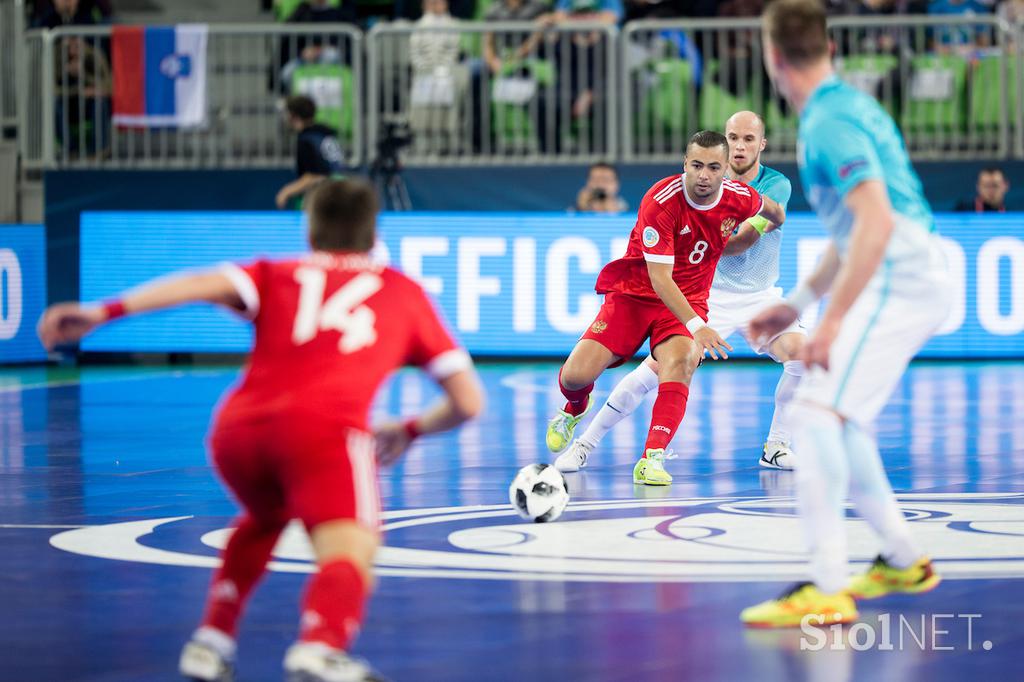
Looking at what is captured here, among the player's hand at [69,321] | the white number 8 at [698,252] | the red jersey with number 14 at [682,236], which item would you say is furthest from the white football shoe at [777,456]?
the player's hand at [69,321]

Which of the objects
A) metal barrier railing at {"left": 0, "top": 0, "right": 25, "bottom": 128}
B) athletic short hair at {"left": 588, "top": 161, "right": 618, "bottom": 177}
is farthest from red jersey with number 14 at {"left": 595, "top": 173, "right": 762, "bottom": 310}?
metal barrier railing at {"left": 0, "top": 0, "right": 25, "bottom": 128}

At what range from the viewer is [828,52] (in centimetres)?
561

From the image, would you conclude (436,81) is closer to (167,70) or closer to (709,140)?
(167,70)

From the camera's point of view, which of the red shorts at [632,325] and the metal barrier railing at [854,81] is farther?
the metal barrier railing at [854,81]

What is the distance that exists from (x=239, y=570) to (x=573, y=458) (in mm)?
5251

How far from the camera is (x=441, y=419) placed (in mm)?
4879

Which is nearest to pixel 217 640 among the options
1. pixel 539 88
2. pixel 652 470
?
pixel 652 470

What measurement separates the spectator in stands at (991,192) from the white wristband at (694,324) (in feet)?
32.3

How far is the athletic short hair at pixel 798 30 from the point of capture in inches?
217

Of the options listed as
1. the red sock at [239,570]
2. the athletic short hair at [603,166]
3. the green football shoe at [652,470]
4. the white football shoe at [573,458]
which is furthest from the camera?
the athletic short hair at [603,166]

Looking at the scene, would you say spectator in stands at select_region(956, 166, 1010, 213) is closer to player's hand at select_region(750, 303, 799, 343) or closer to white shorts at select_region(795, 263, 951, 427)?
white shorts at select_region(795, 263, 951, 427)

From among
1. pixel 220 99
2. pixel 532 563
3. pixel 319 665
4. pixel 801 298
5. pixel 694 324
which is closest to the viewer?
pixel 319 665

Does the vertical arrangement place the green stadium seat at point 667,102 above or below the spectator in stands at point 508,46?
A: below

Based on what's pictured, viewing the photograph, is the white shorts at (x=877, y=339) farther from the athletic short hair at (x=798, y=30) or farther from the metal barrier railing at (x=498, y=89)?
the metal barrier railing at (x=498, y=89)
